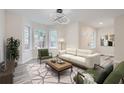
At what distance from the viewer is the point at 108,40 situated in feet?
23.7

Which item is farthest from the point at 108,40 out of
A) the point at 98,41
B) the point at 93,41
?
the point at 93,41

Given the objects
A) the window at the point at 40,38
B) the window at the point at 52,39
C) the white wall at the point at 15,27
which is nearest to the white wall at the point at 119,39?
the window at the point at 52,39

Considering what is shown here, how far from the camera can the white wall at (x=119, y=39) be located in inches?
184

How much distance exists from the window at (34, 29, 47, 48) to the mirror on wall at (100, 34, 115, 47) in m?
4.60

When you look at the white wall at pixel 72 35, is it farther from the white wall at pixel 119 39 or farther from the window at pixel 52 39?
the white wall at pixel 119 39

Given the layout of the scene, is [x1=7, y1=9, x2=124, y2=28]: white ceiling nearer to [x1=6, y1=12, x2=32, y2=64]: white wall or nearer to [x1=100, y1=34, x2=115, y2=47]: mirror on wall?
[x1=6, y1=12, x2=32, y2=64]: white wall

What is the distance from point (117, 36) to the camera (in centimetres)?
484

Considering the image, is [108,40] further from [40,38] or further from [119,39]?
[40,38]

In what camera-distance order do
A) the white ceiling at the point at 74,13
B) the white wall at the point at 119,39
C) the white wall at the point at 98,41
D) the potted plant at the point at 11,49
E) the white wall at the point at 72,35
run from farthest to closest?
the white wall at the point at 98,41 < the white wall at the point at 72,35 < the white wall at the point at 119,39 < the potted plant at the point at 11,49 < the white ceiling at the point at 74,13

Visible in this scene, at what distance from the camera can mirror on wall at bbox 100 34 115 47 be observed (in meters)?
6.97

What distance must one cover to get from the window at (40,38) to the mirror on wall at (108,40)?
4.60 m

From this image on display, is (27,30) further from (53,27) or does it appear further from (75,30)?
(75,30)

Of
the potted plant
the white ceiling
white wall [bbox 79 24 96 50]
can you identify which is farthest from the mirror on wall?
the potted plant
